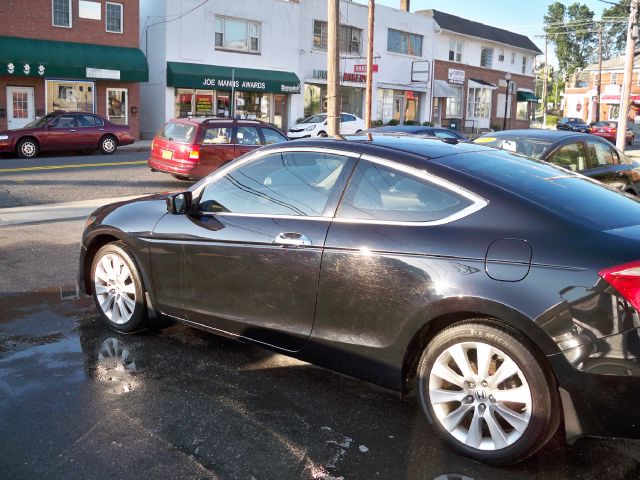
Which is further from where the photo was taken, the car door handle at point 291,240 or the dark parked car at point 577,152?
the dark parked car at point 577,152

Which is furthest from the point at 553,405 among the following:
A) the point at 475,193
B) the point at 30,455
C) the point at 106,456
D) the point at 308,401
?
the point at 30,455

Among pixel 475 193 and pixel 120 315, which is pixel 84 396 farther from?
pixel 475 193

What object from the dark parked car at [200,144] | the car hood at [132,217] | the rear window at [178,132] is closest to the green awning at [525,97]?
the dark parked car at [200,144]

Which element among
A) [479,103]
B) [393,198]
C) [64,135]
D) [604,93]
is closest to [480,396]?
[393,198]

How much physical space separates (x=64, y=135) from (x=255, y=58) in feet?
42.8

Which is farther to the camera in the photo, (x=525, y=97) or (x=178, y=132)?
(x=525, y=97)

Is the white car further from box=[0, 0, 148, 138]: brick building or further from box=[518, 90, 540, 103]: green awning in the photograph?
box=[518, 90, 540, 103]: green awning

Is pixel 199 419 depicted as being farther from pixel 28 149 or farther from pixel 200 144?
pixel 28 149

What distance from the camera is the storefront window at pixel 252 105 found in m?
32.0

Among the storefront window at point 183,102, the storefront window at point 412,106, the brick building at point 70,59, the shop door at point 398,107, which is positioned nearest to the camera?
the brick building at point 70,59

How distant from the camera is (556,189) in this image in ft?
12.3

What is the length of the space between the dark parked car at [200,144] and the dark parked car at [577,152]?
21.6 ft

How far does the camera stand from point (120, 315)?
5109mm

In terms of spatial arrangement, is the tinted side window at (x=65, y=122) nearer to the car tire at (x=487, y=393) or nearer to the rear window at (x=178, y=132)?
the rear window at (x=178, y=132)
